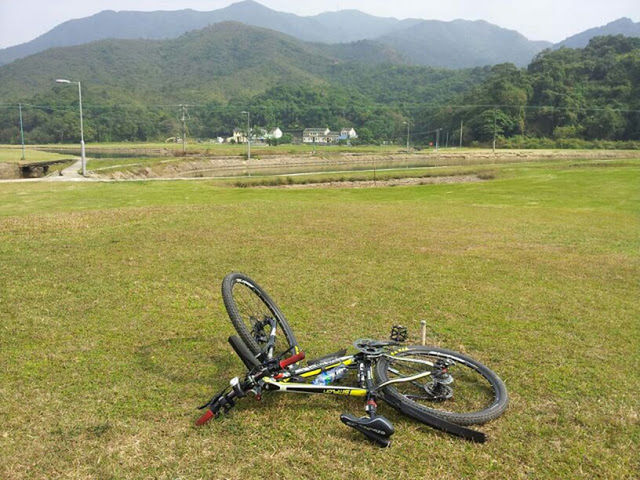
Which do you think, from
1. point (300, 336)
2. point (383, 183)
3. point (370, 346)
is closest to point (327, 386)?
point (370, 346)

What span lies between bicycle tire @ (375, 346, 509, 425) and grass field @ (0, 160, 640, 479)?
159 mm

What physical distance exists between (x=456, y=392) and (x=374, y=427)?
1.37 m

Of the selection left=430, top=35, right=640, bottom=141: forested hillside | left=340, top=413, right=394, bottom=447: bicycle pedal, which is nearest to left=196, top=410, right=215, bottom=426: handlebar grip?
left=340, top=413, right=394, bottom=447: bicycle pedal

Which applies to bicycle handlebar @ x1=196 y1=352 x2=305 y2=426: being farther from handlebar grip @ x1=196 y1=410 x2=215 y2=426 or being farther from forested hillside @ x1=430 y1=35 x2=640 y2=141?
forested hillside @ x1=430 y1=35 x2=640 y2=141

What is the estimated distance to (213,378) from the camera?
230 inches

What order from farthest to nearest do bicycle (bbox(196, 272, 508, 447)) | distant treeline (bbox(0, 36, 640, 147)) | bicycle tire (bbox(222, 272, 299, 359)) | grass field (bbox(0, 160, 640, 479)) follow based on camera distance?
distant treeline (bbox(0, 36, 640, 147)) → bicycle tire (bbox(222, 272, 299, 359)) → bicycle (bbox(196, 272, 508, 447)) → grass field (bbox(0, 160, 640, 479))

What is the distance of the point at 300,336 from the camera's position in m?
7.02

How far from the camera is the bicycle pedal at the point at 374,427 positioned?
4.45 metres

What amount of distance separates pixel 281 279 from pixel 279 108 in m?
170

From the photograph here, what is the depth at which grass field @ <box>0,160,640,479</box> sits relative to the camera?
4.36 metres

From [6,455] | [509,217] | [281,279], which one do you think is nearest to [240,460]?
[6,455]

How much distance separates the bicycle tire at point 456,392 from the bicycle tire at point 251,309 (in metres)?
1.16

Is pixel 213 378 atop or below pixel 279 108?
below

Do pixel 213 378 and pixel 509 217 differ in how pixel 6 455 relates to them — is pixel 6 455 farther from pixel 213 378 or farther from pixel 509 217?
pixel 509 217
